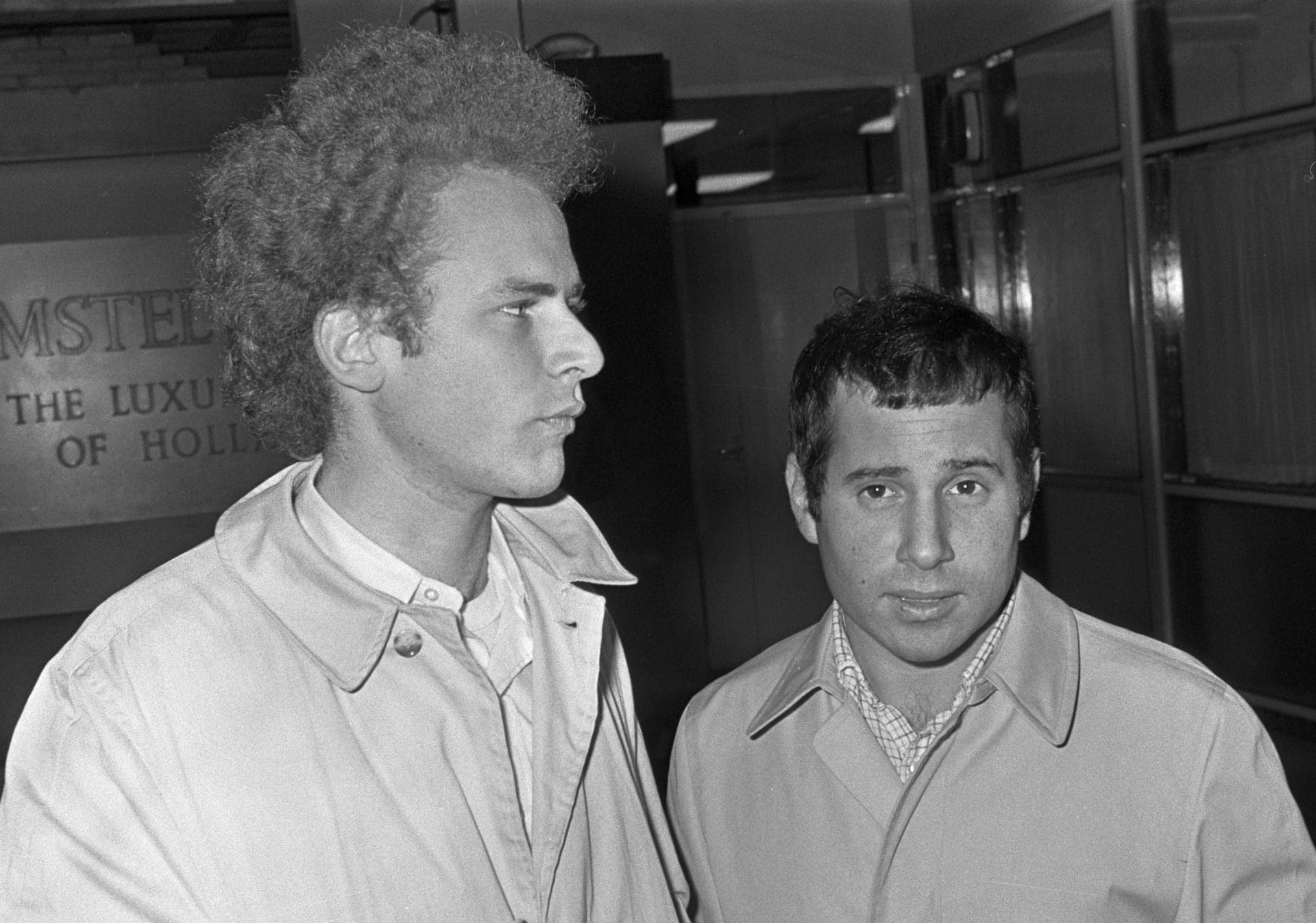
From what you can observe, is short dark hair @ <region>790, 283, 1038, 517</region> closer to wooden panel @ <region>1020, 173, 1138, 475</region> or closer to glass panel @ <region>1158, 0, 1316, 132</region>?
glass panel @ <region>1158, 0, 1316, 132</region>

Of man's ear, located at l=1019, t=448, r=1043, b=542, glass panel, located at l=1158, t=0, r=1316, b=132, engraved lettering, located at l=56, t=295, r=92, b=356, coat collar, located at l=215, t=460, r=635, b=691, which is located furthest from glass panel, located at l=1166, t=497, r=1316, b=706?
coat collar, located at l=215, t=460, r=635, b=691

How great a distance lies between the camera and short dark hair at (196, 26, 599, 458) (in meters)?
1.42

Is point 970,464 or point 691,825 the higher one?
point 970,464

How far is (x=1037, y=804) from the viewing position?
1.54 metres

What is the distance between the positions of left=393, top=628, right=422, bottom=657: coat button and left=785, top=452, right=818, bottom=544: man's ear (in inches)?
21.2

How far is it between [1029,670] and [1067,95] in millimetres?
4529

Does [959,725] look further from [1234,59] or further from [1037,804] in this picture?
[1234,59]

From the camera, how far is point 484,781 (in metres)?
1.39

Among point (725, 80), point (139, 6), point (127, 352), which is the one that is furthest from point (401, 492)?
point (725, 80)

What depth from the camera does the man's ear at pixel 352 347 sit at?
142 centimetres

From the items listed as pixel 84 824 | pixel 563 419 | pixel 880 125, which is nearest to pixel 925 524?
pixel 563 419

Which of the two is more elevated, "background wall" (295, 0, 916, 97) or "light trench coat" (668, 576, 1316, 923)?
"background wall" (295, 0, 916, 97)

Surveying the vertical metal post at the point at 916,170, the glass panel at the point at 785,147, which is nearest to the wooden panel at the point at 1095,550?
the vertical metal post at the point at 916,170

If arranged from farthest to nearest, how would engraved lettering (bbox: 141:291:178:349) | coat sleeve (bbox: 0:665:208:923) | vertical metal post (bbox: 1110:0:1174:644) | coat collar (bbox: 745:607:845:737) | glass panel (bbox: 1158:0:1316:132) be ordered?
vertical metal post (bbox: 1110:0:1174:644) → glass panel (bbox: 1158:0:1316:132) → engraved lettering (bbox: 141:291:178:349) → coat collar (bbox: 745:607:845:737) → coat sleeve (bbox: 0:665:208:923)
